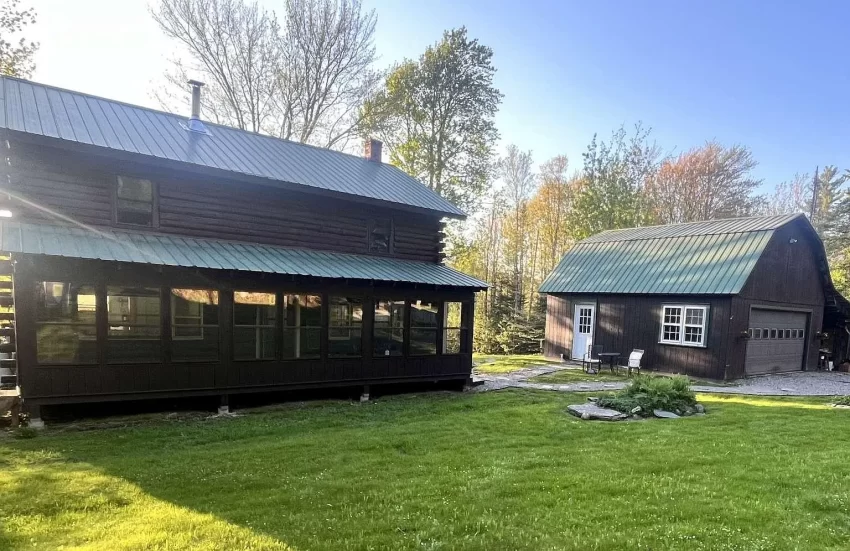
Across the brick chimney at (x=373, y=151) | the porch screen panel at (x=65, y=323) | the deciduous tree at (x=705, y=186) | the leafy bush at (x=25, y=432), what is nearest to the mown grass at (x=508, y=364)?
the brick chimney at (x=373, y=151)

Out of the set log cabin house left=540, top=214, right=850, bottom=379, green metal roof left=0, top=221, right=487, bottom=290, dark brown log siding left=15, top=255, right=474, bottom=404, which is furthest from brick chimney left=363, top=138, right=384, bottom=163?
log cabin house left=540, top=214, right=850, bottom=379

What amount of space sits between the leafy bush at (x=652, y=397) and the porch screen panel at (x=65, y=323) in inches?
418

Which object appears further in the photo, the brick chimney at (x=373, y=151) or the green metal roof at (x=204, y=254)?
the brick chimney at (x=373, y=151)

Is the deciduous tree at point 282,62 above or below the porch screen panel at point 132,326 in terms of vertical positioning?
above

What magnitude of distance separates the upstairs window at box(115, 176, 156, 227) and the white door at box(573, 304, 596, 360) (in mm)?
16629

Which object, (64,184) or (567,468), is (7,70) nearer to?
(64,184)

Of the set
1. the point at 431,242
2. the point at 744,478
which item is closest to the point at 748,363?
the point at 431,242

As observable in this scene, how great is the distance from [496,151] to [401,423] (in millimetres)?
20111

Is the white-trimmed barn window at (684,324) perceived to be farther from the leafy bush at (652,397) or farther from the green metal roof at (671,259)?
the leafy bush at (652,397)

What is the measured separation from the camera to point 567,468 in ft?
21.4

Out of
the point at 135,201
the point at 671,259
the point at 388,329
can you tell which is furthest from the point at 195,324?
the point at 671,259

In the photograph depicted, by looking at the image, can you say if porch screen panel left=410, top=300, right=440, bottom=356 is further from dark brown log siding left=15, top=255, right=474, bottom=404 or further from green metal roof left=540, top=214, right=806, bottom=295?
green metal roof left=540, top=214, right=806, bottom=295

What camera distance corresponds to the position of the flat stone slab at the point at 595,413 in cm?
988

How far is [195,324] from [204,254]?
1.51 metres
